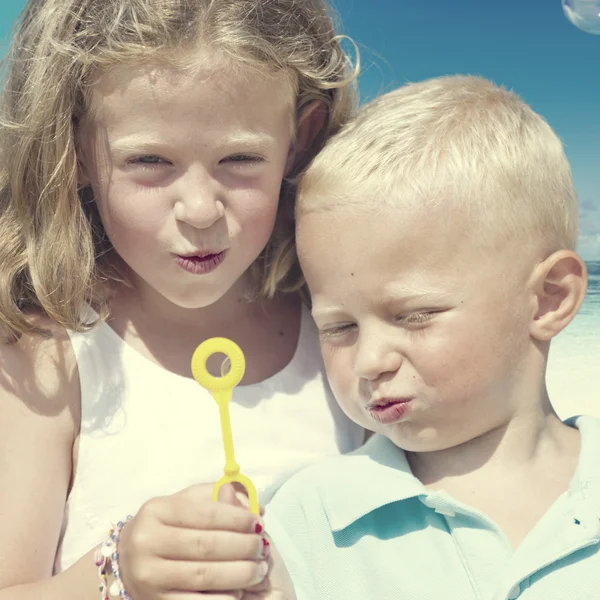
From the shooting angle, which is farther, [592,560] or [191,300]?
[191,300]

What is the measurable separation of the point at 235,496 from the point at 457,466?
0.29 metres

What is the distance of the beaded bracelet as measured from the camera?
94 centimetres

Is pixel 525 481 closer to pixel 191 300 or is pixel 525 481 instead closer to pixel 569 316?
pixel 569 316

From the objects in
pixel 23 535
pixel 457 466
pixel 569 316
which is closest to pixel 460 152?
pixel 569 316

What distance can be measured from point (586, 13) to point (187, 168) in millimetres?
1185

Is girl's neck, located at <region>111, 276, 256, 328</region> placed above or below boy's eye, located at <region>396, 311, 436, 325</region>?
above

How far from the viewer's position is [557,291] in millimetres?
1050

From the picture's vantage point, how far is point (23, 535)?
1138mm

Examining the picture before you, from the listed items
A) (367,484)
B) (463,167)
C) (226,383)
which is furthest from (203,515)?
(463,167)

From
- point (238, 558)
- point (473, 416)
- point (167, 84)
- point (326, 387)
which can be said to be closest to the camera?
point (238, 558)

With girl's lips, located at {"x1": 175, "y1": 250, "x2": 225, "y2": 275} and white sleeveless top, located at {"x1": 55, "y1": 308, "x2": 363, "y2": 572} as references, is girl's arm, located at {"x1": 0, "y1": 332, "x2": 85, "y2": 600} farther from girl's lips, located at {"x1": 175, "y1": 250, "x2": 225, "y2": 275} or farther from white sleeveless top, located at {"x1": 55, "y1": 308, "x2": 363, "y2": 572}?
girl's lips, located at {"x1": 175, "y1": 250, "x2": 225, "y2": 275}

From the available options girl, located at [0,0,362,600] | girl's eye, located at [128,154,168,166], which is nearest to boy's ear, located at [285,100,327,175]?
girl, located at [0,0,362,600]

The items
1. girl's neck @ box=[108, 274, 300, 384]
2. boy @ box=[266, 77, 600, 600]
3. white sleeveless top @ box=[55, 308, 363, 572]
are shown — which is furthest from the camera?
girl's neck @ box=[108, 274, 300, 384]

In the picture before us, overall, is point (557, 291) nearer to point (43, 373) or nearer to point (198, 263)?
point (198, 263)
